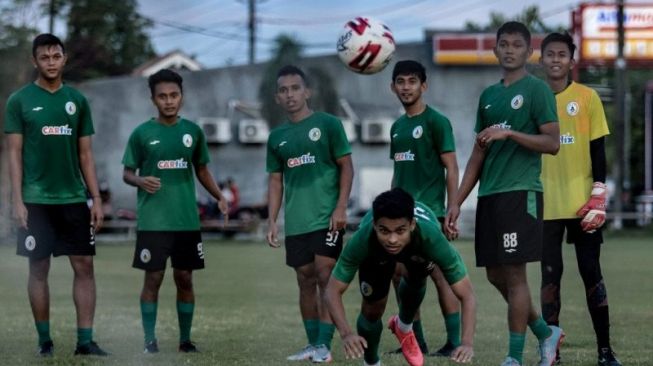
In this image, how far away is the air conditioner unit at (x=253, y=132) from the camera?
4866cm

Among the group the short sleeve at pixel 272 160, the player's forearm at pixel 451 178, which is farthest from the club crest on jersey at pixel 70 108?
the player's forearm at pixel 451 178

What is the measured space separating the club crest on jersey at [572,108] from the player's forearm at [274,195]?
2231mm

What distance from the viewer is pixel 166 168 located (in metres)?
10.4

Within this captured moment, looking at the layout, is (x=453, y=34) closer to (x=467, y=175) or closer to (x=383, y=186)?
(x=383, y=186)

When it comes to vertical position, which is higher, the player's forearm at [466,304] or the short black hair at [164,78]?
the short black hair at [164,78]

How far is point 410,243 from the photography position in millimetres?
7473

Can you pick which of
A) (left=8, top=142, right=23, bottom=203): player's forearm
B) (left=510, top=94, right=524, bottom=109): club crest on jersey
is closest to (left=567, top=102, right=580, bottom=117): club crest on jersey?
(left=510, top=94, right=524, bottom=109): club crest on jersey

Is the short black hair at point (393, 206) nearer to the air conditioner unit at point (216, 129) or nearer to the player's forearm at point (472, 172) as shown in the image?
the player's forearm at point (472, 172)

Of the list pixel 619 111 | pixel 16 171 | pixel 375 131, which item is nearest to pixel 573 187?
pixel 16 171

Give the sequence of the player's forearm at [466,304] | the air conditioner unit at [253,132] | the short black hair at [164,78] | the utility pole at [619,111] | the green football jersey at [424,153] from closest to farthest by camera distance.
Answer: the player's forearm at [466,304]
the green football jersey at [424,153]
the short black hair at [164,78]
the utility pole at [619,111]
the air conditioner unit at [253,132]

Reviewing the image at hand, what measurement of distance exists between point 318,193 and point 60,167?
1.82 meters

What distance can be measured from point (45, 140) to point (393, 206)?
3.68 metres

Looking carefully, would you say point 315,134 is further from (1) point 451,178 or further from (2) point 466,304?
(2) point 466,304

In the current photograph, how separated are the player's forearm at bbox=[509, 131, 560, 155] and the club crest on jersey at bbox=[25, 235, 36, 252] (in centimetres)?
355
